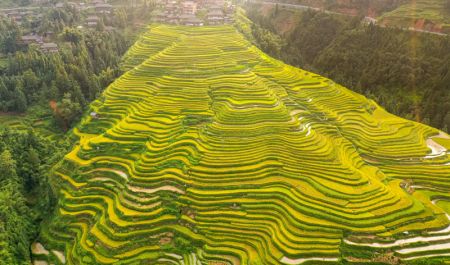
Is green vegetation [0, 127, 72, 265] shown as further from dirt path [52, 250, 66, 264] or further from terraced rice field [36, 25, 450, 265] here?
dirt path [52, 250, 66, 264]

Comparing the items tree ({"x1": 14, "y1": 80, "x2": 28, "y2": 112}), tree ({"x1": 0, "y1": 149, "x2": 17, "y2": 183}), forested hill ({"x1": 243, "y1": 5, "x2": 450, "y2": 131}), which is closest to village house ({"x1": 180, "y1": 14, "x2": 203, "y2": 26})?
forested hill ({"x1": 243, "y1": 5, "x2": 450, "y2": 131})

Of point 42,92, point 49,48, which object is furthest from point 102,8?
point 42,92

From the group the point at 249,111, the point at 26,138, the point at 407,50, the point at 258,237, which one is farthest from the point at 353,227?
the point at 407,50

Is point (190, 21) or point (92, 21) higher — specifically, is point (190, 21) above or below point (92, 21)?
above

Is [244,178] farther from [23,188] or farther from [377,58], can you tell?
[377,58]

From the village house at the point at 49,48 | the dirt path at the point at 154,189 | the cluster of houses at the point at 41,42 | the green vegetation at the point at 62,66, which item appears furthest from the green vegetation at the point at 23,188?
the cluster of houses at the point at 41,42

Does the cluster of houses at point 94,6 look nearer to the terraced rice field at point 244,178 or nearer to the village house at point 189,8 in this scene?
the village house at point 189,8

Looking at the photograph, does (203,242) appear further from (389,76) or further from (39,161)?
(389,76)
